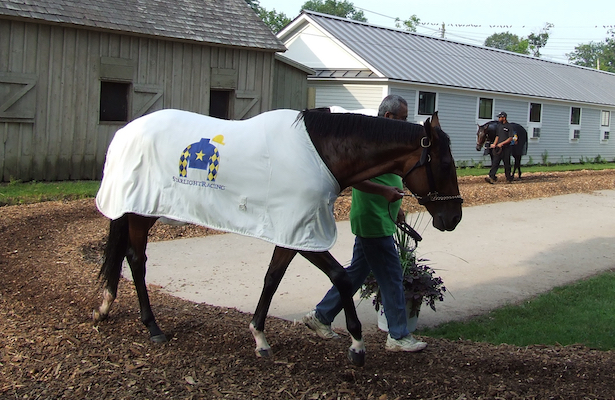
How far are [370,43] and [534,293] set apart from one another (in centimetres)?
1942

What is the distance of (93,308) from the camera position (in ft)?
18.5

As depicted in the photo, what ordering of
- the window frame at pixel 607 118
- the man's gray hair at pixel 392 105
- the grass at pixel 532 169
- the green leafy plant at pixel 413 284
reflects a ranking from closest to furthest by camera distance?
the man's gray hair at pixel 392 105 < the green leafy plant at pixel 413 284 < the grass at pixel 532 169 < the window frame at pixel 607 118

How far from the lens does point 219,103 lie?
17.7 metres

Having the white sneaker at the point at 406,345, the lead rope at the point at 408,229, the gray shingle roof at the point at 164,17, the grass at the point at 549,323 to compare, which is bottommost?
the grass at the point at 549,323

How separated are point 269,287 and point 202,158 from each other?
1.03m

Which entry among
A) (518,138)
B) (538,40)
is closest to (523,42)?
(538,40)

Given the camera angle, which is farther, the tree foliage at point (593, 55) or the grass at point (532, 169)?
the tree foliage at point (593, 55)

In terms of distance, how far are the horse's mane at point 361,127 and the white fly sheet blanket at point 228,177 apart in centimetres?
10

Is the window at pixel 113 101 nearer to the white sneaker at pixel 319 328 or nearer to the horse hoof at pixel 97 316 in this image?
the horse hoof at pixel 97 316

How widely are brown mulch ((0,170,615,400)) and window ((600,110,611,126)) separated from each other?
31.7 meters

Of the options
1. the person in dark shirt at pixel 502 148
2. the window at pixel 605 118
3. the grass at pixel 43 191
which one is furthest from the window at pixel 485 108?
the grass at pixel 43 191

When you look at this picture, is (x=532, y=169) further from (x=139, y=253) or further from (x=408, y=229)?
(x=139, y=253)

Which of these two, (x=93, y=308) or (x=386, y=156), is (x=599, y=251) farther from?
(x=93, y=308)

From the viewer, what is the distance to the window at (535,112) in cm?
2862
